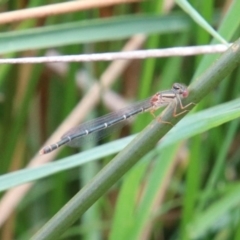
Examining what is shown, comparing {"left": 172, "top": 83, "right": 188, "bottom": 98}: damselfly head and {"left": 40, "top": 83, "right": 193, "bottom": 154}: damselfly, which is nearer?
{"left": 172, "top": 83, "right": 188, "bottom": 98}: damselfly head

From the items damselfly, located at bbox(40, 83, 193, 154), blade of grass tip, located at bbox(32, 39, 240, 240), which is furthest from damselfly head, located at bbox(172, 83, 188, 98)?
damselfly, located at bbox(40, 83, 193, 154)

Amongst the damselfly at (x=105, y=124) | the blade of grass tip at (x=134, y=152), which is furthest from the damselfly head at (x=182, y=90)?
the damselfly at (x=105, y=124)

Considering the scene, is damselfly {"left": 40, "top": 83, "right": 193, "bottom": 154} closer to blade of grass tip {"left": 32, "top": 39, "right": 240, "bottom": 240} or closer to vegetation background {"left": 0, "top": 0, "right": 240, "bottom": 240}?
vegetation background {"left": 0, "top": 0, "right": 240, "bottom": 240}

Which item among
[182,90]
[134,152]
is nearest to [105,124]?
[182,90]

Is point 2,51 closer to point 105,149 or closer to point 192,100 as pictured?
point 105,149

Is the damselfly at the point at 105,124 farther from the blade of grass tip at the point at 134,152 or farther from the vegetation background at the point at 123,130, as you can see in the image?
the blade of grass tip at the point at 134,152

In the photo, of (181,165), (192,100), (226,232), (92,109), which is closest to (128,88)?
(92,109)
